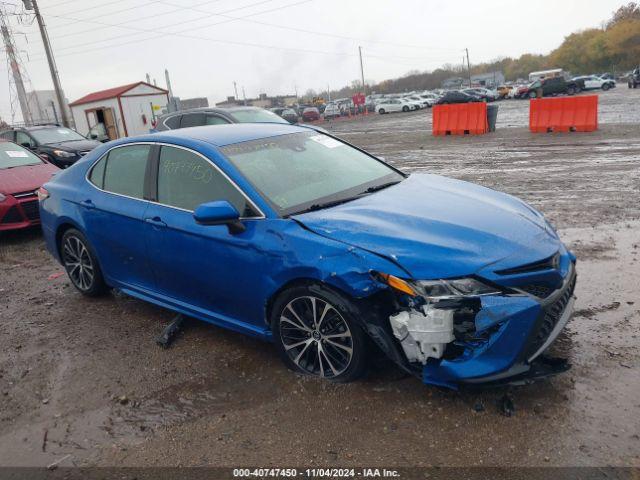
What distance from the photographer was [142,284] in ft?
15.1

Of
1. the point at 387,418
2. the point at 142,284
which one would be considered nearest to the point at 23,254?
the point at 142,284

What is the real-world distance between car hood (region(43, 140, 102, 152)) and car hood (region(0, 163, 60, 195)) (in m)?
4.71

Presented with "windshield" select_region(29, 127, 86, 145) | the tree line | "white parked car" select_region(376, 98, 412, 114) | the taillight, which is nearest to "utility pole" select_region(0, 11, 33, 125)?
"white parked car" select_region(376, 98, 412, 114)

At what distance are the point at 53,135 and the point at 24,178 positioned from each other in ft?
22.9

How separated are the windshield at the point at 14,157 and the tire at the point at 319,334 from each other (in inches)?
298

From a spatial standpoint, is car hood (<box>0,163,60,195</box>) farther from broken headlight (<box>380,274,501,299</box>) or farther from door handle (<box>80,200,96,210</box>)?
broken headlight (<box>380,274,501,299</box>)

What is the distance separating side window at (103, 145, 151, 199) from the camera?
4.50 m

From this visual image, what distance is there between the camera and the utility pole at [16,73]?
4359cm

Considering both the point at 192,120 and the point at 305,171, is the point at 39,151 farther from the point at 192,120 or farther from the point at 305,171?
the point at 305,171

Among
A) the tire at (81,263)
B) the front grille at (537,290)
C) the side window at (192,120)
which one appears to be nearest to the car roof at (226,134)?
the tire at (81,263)

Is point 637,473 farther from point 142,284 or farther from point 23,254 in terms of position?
point 23,254

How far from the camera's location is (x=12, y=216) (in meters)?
7.95

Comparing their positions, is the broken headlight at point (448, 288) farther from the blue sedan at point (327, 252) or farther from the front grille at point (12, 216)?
the front grille at point (12, 216)

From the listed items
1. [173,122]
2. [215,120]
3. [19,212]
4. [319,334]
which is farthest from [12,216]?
[319,334]
